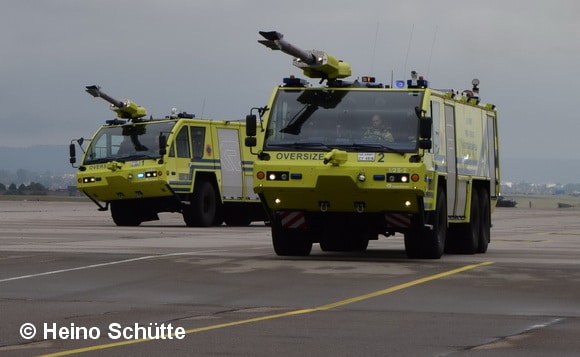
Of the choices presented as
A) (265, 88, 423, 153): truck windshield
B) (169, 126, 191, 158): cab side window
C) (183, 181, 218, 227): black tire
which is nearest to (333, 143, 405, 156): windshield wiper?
(265, 88, 423, 153): truck windshield

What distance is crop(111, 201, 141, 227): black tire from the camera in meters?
40.1

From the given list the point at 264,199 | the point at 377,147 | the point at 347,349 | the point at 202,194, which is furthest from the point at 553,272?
the point at 202,194

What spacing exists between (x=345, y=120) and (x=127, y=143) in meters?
16.9

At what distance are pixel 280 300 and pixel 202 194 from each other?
23.7 m

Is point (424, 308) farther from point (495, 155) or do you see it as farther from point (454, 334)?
point (495, 155)

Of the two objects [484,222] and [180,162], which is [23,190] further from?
[484,222]

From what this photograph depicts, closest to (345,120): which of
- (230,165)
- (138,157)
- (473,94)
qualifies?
(473,94)

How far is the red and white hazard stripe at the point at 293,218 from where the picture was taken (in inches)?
902

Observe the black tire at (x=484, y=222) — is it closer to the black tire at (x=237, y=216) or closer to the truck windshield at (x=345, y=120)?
the truck windshield at (x=345, y=120)

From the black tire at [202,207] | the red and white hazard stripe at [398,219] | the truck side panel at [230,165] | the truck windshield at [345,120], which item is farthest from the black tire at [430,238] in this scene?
the truck side panel at [230,165]

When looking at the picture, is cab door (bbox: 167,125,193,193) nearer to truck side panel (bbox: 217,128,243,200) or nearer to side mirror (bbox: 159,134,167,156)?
side mirror (bbox: 159,134,167,156)

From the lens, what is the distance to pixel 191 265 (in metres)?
20.7

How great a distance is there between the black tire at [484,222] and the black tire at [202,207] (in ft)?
42.2

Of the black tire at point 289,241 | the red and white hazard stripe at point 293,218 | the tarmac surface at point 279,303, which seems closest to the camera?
the tarmac surface at point 279,303
